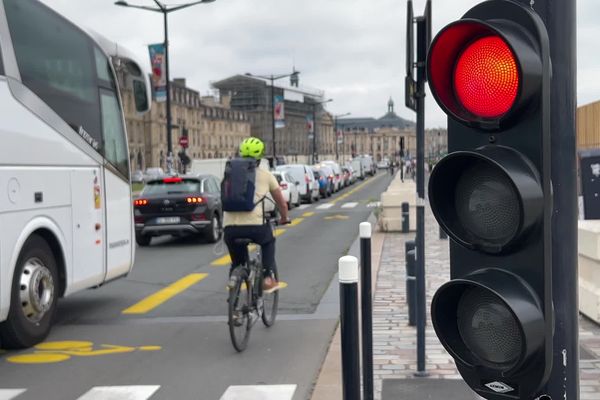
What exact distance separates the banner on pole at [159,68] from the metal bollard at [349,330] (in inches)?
1107

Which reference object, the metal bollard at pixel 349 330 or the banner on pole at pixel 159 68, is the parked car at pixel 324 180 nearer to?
the banner on pole at pixel 159 68

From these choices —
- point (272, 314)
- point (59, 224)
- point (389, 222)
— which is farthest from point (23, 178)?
point (389, 222)

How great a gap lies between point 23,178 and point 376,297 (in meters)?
4.40

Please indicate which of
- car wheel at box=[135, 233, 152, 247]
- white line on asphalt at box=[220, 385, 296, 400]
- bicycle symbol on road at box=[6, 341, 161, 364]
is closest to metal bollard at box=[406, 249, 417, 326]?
white line on asphalt at box=[220, 385, 296, 400]

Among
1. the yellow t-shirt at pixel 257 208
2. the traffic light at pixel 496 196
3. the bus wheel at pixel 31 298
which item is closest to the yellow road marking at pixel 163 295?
the bus wheel at pixel 31 298

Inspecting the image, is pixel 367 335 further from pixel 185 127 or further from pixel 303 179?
pixel 185 127

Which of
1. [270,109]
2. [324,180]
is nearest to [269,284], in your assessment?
[324,180]

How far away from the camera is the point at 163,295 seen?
1048cm

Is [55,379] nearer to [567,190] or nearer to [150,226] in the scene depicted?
[567,190]

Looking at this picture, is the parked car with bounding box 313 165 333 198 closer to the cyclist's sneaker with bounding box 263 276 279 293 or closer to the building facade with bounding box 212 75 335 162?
the cyclist's sneaker with bounding box 263 276 279 293

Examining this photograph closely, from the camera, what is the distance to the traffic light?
172 centimetres

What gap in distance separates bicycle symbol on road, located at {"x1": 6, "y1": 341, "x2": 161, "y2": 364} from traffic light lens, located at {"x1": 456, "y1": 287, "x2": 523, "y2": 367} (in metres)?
5.67

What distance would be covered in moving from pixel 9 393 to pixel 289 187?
24.1 meters

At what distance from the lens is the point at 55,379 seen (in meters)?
6.22
